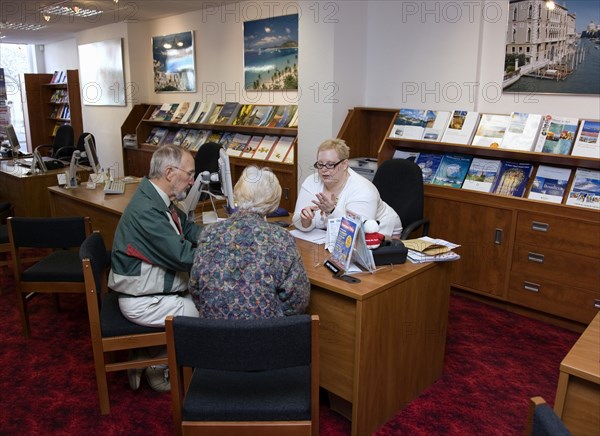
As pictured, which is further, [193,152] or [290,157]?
[193,152]

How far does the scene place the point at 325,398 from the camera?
2.72 m

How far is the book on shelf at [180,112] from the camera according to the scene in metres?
7.09

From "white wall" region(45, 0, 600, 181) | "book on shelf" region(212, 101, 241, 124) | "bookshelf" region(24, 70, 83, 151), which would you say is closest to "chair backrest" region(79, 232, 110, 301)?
"white wall" region(45, 0, 600, 181)

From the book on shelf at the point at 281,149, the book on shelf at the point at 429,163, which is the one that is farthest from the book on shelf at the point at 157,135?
the book on shelf at the point at 429,163

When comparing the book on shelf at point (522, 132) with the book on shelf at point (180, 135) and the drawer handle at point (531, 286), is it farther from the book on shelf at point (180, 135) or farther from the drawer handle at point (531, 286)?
the book on shelf at point (180, 135)

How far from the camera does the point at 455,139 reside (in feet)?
13.6

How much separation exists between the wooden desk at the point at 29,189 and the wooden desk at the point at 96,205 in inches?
32.4

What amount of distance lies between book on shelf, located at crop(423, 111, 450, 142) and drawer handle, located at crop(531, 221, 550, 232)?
3.40 feet

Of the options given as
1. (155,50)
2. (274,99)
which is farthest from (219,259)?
(155,50)

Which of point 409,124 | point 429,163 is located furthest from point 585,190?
point 409,124

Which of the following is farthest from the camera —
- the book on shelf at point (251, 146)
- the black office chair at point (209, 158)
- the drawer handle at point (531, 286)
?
the book on shelf at point (251, 146)

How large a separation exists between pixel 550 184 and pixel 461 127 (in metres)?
0.84

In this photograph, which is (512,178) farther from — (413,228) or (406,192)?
(413,228)

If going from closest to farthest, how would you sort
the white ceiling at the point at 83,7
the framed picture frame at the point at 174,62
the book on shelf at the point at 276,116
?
the book on shelf at the point at 276,116 < the white ceiling at the point at 83,7 < the framed picture frame at the point at 174,62
